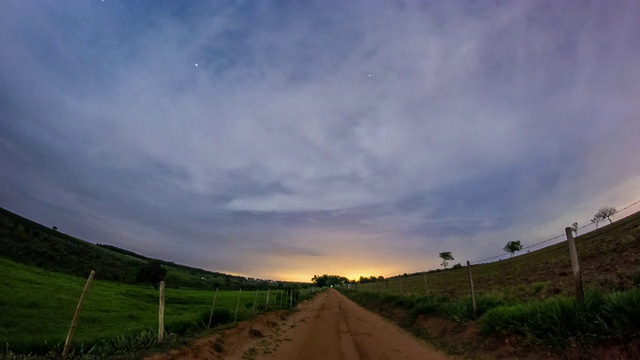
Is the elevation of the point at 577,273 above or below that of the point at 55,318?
above

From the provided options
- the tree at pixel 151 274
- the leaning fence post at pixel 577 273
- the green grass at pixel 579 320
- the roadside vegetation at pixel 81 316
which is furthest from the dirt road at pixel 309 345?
the tree at pixel 151 274

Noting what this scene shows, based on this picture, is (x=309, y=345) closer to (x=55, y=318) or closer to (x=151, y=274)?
(x=55, y=318)

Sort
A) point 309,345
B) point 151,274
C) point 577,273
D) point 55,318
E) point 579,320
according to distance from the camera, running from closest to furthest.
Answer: point 579,320, point 577,273, point 309,345, point 55,318, point 151,274

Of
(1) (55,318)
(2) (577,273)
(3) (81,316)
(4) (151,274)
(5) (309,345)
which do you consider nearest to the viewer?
(2) (577,273)

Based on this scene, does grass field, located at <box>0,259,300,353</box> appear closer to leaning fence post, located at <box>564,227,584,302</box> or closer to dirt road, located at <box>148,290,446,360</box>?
dirt road, located at <box>148,290,446,360</box>

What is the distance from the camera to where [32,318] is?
19703 millimetres

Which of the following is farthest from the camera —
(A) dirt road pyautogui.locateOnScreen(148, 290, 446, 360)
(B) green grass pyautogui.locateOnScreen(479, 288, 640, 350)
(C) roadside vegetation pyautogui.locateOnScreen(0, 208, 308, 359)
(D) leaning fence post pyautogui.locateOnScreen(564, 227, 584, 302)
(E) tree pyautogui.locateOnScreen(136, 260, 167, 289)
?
(E) tree pyautogui.locateOnScreen(136, 260, 167, 289)

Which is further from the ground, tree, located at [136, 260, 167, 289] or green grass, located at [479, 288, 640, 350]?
tree, located at [136, 260, 167, 289]

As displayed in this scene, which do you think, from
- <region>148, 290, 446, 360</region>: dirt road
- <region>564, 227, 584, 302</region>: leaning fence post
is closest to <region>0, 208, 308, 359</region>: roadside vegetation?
<region>148, 290, 446, 360</region>: dirt road

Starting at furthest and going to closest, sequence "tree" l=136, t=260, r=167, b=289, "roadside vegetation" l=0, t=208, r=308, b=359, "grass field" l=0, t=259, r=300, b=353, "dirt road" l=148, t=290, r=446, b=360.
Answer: "tree" l=136, t=260, r=167, b=289 < "grass field" l=0, t=259, r=300, b=353 < "roadside vegetation" l=0, t=208, r=308, b=359 < "dirt road" l=148, t=290, r=446, b=360

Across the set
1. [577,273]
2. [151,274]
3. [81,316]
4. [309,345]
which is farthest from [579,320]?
[151,274]

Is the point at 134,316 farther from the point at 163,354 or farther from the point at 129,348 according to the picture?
the point at 163,354

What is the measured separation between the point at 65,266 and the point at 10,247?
9.33m

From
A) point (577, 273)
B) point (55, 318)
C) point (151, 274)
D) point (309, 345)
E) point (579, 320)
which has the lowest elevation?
point (55, 318)
